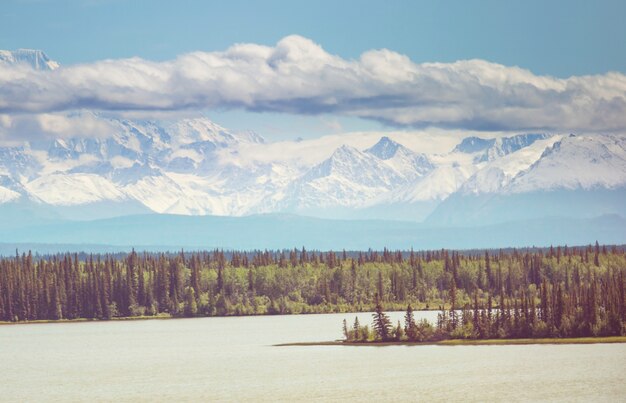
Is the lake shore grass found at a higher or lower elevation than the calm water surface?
higher

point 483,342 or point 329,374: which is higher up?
point 483,342

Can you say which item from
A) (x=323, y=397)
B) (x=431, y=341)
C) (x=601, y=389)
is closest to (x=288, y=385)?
(x=323, y=397)

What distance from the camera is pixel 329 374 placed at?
504 feet

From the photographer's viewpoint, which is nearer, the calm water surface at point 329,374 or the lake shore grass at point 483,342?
the calm water surface at point 329,374

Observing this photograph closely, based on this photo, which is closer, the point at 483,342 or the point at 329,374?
the point at 329,374

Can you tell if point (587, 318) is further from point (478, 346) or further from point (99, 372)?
point (99, 372)

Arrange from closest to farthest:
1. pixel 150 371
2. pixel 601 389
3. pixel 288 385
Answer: pixel 601 389, pixel 288 385, pixel 150 371

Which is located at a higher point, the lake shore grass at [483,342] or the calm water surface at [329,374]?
the lake shore grass at [483,342]

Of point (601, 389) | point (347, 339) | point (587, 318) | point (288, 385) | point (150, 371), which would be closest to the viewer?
point (601, 389)

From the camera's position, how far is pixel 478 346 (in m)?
178

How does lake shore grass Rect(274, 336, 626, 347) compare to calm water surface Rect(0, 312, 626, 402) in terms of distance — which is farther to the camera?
lake shore grass Rect(274, 336, 626, 347)

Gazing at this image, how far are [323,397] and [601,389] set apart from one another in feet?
93.0

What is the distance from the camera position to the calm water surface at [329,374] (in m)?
135

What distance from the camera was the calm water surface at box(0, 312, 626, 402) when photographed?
135m
